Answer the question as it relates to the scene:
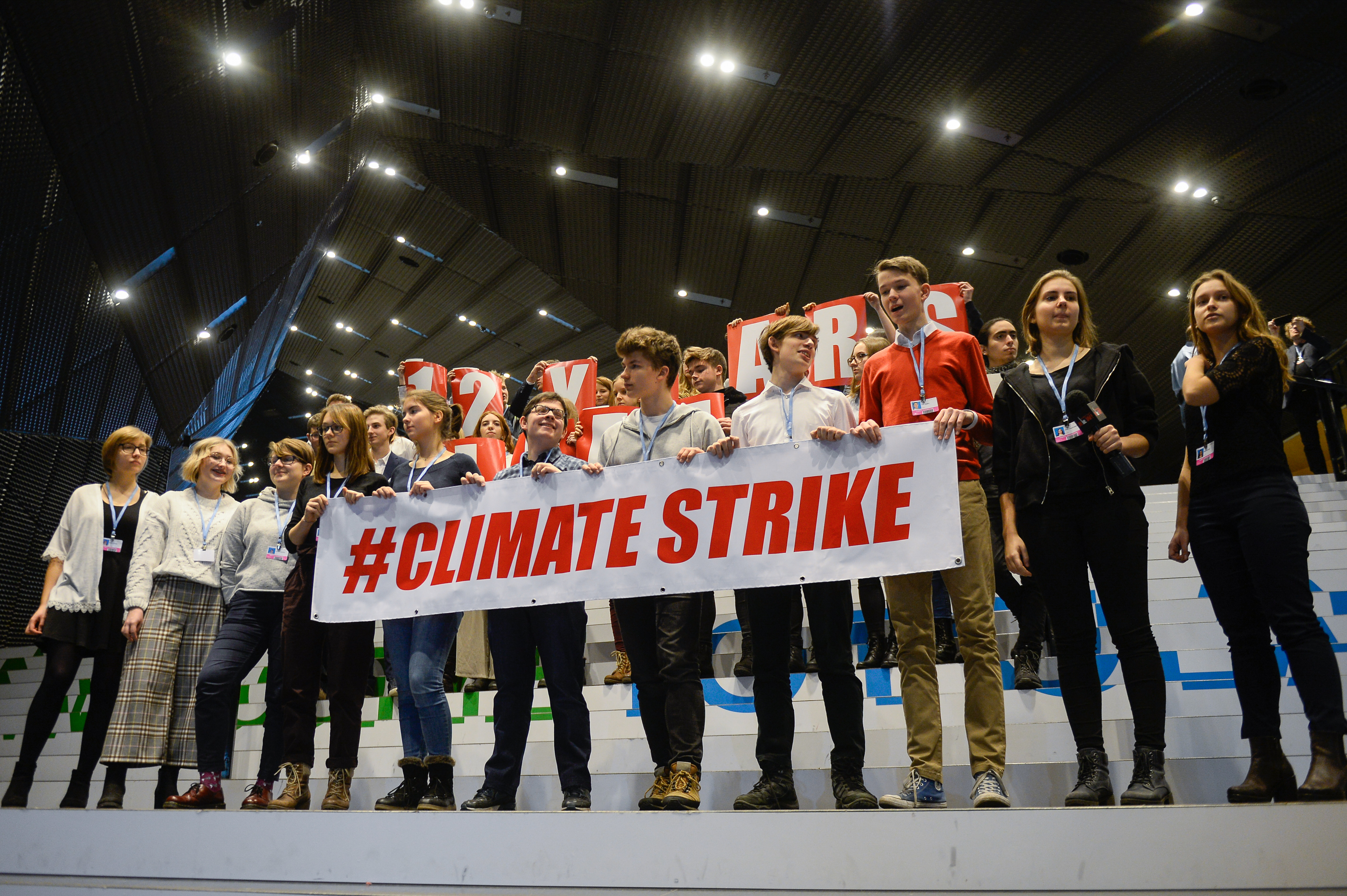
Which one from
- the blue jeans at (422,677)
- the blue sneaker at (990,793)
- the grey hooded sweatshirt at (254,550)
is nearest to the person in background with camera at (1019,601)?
the blue sneaker at (990,793)

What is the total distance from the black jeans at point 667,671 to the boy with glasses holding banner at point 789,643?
0.20 m

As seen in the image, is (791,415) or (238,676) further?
(238,676)

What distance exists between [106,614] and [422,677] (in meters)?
1.85

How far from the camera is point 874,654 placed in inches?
158

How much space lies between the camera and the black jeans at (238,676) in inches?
141

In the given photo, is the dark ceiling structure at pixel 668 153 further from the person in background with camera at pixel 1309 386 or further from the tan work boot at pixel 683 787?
the tan work boot at pixel 683 787

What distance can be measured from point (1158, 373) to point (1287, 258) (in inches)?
168

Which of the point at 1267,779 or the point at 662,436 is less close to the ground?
the point at 662,436

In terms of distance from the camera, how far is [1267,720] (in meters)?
2.48

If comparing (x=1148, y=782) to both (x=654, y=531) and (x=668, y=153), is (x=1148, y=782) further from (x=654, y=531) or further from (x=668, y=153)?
(x=668, y=153)

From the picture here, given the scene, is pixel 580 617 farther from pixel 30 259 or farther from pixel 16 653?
pixel 30 259

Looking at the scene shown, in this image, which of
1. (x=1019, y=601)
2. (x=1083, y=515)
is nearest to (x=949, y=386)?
(x=1083, y=515)

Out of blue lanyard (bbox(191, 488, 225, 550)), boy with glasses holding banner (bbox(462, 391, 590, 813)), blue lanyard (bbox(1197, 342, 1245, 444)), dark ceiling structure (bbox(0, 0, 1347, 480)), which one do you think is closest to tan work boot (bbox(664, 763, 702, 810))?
boy with glasses holding banner (bbox(462, 391, 590, 813))

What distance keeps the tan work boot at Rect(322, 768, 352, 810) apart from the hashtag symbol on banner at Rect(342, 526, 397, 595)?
658mm
